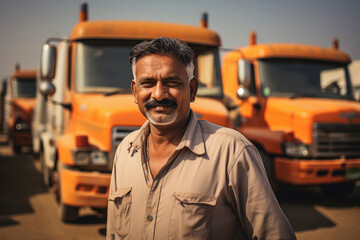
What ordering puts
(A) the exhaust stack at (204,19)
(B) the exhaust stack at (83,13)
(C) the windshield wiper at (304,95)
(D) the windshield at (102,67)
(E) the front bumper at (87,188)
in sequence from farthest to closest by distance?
(C) the windshield wiper at (304,95), (A) the exhaust stack at (204,19), (B) the exhaust stack at (83,13), (D) the windshield at (102,67), (E) the front bumper at (87,188)

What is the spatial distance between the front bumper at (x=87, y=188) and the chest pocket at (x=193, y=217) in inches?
115

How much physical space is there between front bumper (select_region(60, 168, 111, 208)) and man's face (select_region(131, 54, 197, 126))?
2.77 m

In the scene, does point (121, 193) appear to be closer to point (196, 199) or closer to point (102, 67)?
point (196, 199)

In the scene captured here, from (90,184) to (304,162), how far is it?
126 inches

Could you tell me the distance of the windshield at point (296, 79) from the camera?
22.2 feet

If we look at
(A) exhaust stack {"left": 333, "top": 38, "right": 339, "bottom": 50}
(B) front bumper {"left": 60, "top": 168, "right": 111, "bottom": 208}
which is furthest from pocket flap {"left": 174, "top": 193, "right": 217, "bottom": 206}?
(A) exhaust stack {"left": 333, "top": 38, "right": 339, "bottom": 50}

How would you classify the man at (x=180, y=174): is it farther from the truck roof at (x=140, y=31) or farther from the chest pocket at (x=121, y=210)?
the truck roof at (x=140, y=31)

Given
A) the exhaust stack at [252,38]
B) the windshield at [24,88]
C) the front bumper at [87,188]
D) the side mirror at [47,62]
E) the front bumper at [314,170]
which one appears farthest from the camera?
the windshield at [24,88]

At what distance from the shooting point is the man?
1.67m

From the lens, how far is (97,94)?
518 cm

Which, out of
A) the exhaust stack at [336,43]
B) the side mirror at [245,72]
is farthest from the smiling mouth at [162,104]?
the exhaust stack at [336,43]

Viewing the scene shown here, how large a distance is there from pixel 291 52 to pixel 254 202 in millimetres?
5684

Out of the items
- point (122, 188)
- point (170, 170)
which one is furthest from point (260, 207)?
point (122, 188)

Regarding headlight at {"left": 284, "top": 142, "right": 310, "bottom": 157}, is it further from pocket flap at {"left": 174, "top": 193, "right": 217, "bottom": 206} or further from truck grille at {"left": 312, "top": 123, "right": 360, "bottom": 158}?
pocket flap at {"left": 174, "top": 193, "right": 217, "bottom": 206}
